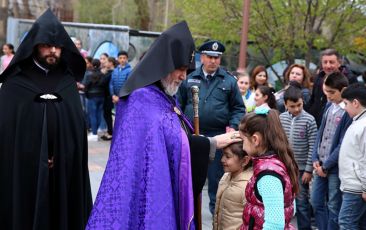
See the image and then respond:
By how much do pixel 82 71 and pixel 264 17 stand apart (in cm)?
841

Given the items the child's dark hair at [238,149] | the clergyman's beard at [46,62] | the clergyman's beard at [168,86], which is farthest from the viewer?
the clergyman's beard at [46,62]

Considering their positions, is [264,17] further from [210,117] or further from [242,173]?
[242,173]

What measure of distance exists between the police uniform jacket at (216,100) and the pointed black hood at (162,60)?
113 inches

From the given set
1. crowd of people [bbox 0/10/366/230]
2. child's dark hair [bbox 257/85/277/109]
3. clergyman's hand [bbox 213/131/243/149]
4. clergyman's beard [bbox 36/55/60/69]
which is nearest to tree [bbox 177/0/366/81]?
crowd of people [bbox 0/10/366/230]

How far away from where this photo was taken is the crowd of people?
331 centimetres

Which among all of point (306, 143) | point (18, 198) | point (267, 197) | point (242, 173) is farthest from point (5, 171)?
point (306, 143)

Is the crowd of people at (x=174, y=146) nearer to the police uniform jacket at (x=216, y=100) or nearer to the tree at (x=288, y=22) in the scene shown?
the police uniform jacket at (x=216, y=100)

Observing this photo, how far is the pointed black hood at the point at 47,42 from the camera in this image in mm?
4828

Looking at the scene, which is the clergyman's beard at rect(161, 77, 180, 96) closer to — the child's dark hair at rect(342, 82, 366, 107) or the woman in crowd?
the child's dark hair at rect(342, 82, 366, 107)

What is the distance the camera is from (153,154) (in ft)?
10.7

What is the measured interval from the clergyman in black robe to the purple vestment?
63.0 inches

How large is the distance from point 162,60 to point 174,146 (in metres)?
0.51

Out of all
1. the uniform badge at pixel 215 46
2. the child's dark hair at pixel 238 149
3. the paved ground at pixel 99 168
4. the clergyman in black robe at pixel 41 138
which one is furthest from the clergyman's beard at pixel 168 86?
Answer: the paved ground at pixel 99 168

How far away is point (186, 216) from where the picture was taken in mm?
3379
